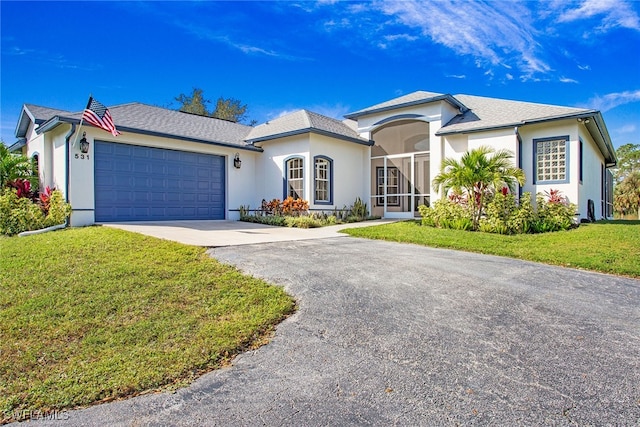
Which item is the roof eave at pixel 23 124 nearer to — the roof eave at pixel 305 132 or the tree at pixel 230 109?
the roof eave at pixel 305 132

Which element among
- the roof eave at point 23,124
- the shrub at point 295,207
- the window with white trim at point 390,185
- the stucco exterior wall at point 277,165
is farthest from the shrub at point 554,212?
the roof eave at point 23,124

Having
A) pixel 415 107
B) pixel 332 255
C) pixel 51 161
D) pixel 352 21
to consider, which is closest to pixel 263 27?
pixel 352 21

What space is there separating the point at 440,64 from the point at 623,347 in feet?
54.8

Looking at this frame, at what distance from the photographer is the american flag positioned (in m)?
9.93

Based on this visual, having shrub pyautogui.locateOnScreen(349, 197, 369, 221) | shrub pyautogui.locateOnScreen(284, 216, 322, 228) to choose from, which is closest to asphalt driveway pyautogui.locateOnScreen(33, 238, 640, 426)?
shrub pyautogui.locateOnScreen(284, 216, 322, 228)

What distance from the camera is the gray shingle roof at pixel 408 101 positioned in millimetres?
14105

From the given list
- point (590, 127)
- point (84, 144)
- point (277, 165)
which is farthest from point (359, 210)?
point (84, 144)

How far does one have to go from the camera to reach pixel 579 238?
9.50 m

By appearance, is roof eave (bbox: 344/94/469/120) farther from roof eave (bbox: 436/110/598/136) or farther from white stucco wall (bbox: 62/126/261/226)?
white stucco wall (bbox: 62/126/261/226)

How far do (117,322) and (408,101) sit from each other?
13.2 m

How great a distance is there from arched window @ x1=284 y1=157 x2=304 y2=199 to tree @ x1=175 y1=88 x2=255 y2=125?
23288 mm

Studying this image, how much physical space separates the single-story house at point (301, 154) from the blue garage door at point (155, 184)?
0.03m

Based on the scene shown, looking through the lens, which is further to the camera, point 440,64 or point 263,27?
point 440,64

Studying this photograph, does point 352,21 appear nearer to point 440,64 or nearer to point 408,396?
point 440,64
